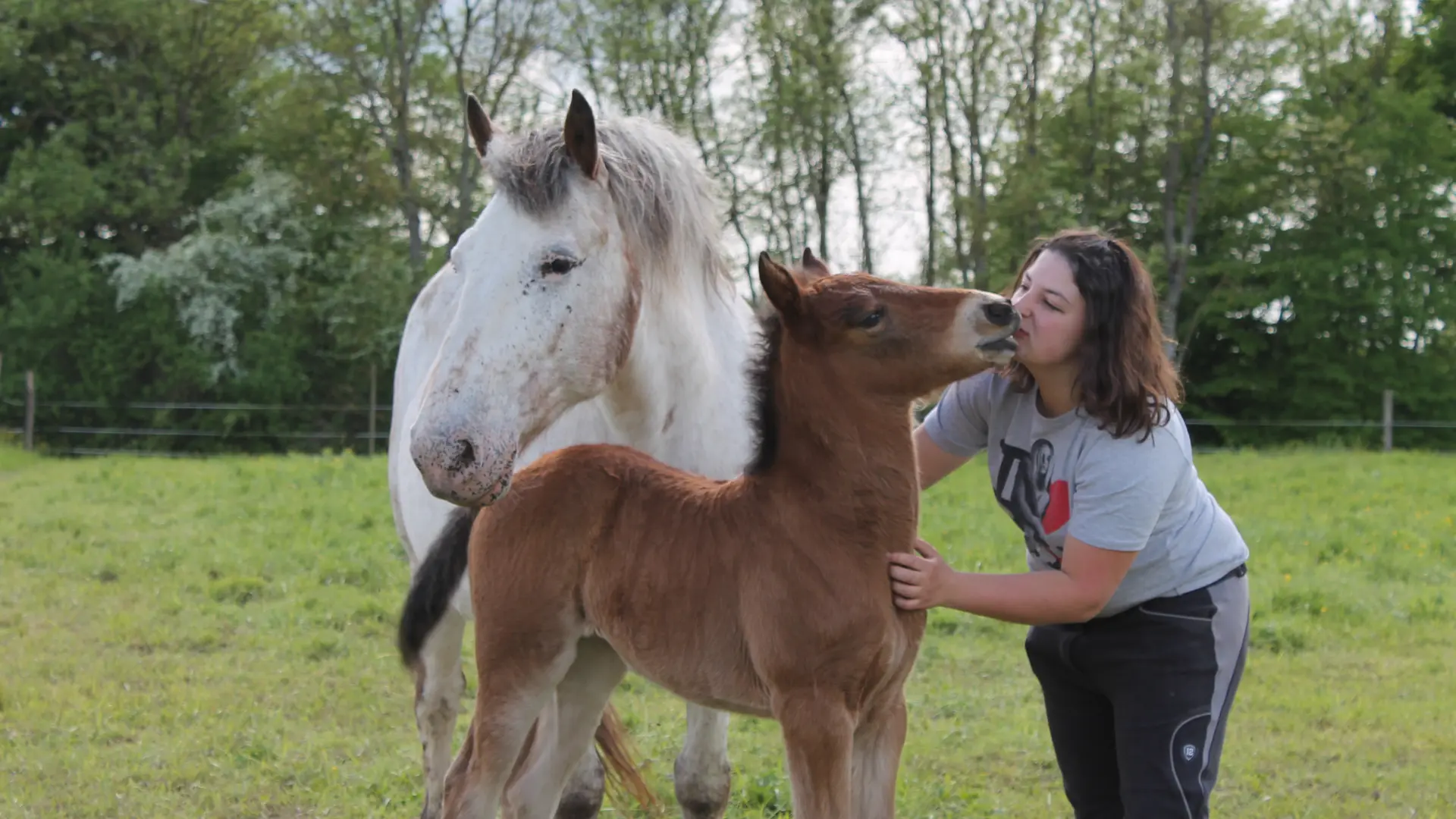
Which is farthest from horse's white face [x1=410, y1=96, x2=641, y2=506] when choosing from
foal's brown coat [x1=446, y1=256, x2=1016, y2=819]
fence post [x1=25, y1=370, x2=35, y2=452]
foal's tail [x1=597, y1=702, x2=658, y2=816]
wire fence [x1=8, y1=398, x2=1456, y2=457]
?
fence post [x1=25, y1=370, x2=35, y2=452]

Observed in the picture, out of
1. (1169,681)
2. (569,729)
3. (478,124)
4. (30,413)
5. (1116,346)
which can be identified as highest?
(478,124)

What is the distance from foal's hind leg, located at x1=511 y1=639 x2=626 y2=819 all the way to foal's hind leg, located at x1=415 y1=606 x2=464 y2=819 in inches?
45.7

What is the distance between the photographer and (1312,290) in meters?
19.0

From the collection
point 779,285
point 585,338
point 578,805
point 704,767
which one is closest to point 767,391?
point 779,285

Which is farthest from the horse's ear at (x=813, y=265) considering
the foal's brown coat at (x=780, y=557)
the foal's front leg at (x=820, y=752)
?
the foal's front leg at (x=820, y=752)

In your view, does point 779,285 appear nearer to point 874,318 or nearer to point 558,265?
point 874,318

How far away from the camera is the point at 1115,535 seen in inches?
83.3

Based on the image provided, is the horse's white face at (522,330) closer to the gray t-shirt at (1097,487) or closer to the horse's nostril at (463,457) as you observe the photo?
the horse's nostril at (463,457)

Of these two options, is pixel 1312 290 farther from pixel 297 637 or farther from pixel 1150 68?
pixel 297 637

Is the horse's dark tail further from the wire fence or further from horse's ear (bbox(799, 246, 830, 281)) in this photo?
the wire fence

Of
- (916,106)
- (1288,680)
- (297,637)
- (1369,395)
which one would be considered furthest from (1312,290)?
(297,637)

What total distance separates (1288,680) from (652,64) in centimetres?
1486

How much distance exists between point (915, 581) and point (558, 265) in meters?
0.86

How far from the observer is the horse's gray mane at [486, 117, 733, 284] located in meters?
2.20
